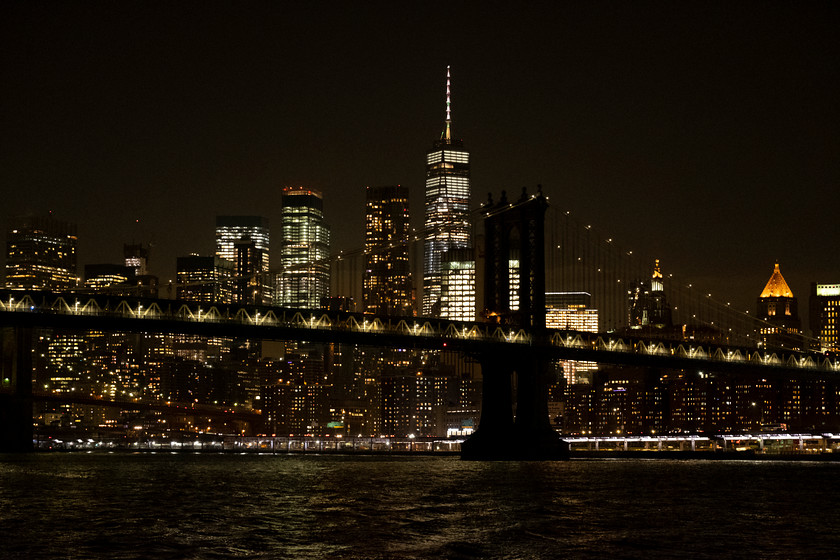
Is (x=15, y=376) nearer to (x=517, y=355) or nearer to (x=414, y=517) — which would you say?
(x=517, y=355)

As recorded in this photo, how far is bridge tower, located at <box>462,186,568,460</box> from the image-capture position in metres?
90.7

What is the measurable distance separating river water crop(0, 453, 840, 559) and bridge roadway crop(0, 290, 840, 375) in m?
16.7

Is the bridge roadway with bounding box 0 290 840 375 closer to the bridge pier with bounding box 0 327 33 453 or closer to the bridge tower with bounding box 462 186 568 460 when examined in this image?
the bridge tower with bounding box 462 186 568 460

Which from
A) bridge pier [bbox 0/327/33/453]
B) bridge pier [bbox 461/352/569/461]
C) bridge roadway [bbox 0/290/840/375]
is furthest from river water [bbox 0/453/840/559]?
bridge pier [bbox 0/327/33/453]

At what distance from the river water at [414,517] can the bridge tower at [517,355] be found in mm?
20408

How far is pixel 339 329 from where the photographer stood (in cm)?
9281

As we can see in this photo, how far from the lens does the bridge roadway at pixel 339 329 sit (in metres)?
83.7

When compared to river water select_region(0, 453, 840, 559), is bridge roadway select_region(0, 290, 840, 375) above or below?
above

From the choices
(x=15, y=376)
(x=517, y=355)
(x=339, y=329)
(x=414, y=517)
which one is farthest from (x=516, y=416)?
(x=414, y=517)

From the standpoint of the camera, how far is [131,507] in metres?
46.5

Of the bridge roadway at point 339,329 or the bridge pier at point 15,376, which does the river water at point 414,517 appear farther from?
the bridge pier at point 15,376

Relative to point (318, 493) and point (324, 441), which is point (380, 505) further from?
point (324, 441)

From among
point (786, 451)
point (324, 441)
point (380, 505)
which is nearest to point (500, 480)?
point (380, 505)

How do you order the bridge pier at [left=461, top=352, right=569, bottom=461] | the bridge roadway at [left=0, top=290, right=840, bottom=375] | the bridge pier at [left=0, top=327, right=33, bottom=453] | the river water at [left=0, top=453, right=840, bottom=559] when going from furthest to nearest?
the bridge pier at [left=461, top=352, right=569, bottom=461], the bridge pier at [left=0, top=327, right=33, bottom=453], the bridge roadway at [left=0, top=290, right=840, bottom=375], the river water at [left=0, top=453, right=840, bottom=559]
